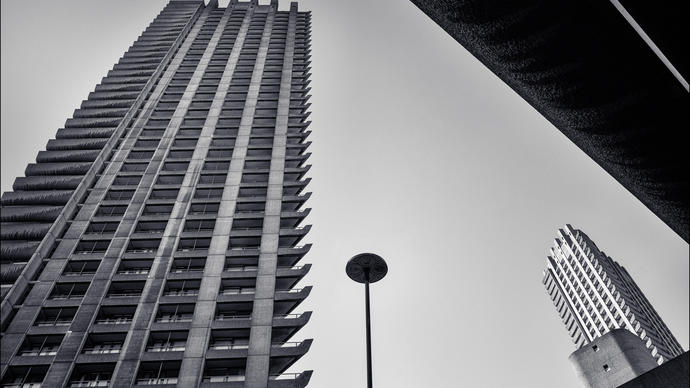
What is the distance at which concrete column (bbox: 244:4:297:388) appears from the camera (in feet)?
92.1

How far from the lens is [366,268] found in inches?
500

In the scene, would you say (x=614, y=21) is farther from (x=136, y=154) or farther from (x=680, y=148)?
(x=136, y=154)

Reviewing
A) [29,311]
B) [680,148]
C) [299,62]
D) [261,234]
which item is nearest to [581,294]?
[299,62]

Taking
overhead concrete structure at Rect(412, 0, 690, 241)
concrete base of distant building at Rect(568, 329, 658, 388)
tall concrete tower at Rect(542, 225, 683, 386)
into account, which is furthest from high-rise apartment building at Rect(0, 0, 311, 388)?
tall concrete tower at Rect(542, 225, 683, 386)

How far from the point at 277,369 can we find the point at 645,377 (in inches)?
970

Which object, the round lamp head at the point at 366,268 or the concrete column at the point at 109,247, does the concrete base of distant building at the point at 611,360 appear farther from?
the concrete column at the point at 109,247

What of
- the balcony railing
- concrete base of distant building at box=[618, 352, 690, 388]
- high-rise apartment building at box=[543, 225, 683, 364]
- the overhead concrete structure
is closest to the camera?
the overhead concrete structure

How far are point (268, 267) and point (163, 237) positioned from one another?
30.1 feet

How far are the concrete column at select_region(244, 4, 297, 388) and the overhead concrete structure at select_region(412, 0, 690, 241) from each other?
90.3 ft

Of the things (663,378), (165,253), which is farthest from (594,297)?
(663,378)

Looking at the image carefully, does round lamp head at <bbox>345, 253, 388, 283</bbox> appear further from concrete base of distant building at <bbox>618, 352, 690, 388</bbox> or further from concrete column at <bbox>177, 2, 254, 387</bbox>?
concrete column at <bbox>177, 2, 254, 387</bbox>

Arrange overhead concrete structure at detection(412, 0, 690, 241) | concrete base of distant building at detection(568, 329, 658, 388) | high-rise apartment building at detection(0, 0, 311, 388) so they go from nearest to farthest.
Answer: overhead concrete structure at detection(412, 0, 690, 241) < high-rise apartment building at detection(0, 0, 311, 388) < concrete base of distant building at detection(568, 329, 658, 388)

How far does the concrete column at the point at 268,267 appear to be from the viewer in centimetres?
2806

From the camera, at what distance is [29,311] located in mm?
30766
